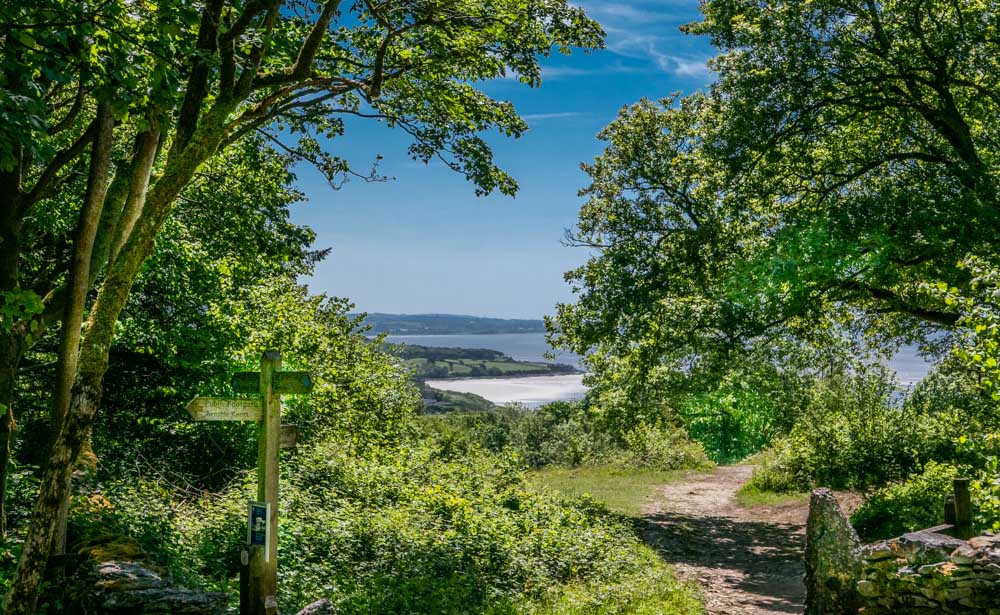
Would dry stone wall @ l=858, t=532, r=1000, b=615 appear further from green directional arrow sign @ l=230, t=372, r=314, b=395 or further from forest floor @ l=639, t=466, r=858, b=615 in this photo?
green directional arrow sign @ l=230, t=372, r=314, b=395

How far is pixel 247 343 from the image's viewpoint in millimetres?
12484

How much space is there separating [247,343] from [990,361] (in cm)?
1110

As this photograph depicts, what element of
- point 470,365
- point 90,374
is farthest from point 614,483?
point 470,365

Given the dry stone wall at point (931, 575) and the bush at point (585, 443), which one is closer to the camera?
the dry stone wall at point (931, 575)

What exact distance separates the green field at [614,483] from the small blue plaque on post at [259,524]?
14095 mm

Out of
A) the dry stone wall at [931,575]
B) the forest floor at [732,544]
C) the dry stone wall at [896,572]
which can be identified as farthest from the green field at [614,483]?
the dry stone wall at [931,575]

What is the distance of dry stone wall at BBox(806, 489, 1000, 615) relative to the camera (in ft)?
21.9

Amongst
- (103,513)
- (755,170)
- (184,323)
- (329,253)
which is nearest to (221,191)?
(184,323)

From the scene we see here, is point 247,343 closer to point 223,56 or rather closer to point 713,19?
point 223,56

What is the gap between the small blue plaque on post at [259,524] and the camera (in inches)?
242

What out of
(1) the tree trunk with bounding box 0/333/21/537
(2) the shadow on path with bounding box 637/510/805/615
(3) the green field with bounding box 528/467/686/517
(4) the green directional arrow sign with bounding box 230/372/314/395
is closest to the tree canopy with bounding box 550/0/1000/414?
(2) the shadow on path with bounding box 637/510/805/615

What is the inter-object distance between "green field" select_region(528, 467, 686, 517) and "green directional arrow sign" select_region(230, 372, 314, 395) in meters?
14.1

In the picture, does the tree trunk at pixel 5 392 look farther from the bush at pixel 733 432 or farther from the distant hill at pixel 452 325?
the distant hill at pixel 452 325

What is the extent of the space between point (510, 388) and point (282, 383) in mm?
110583
